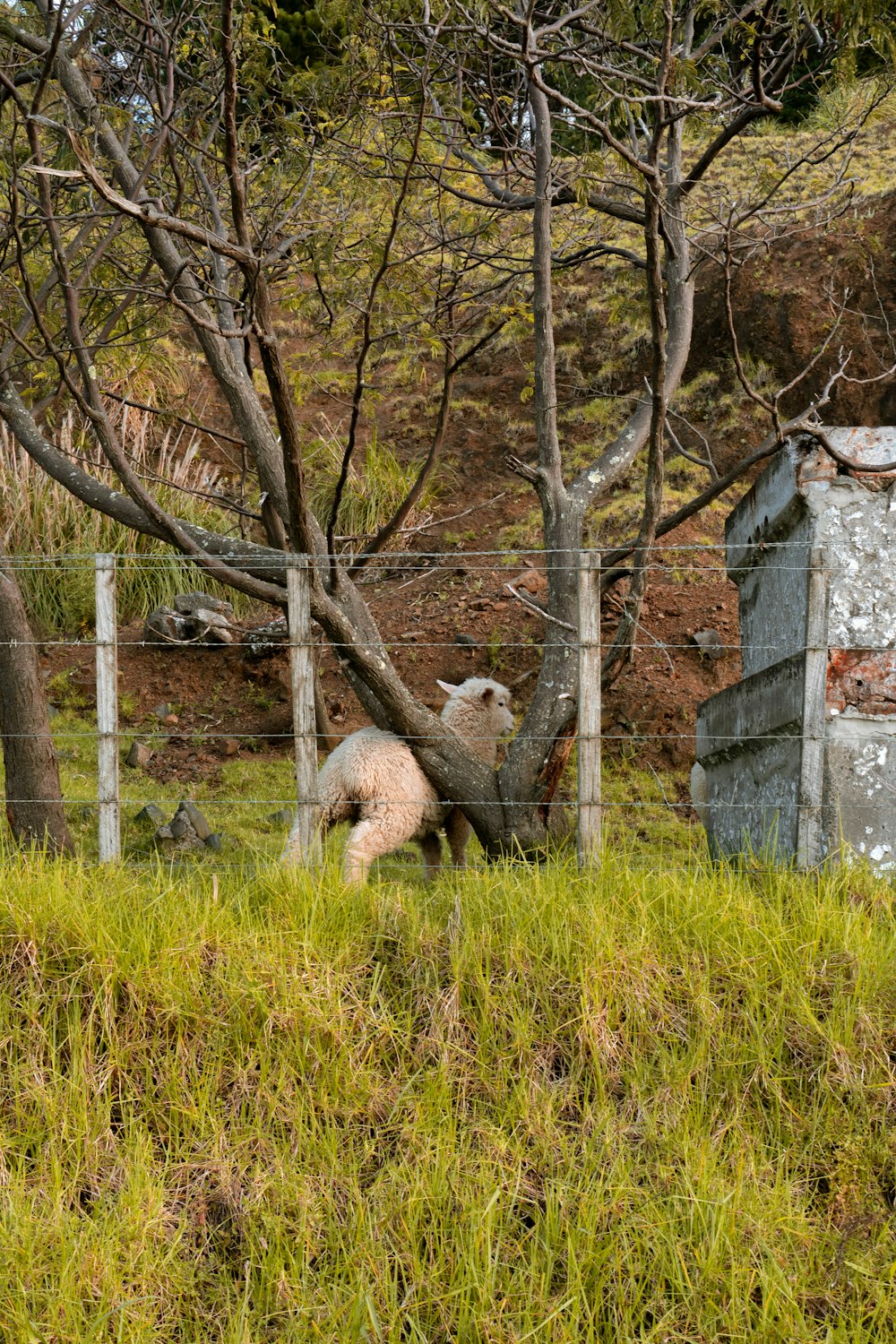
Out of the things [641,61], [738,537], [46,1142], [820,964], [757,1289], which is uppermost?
[641,61]

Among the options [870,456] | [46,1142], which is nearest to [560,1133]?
[46,1142]

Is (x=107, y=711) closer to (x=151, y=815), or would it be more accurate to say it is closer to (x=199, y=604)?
(x=151, y=815)

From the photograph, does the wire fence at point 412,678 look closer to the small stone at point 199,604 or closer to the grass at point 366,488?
the small stone at point 199,604

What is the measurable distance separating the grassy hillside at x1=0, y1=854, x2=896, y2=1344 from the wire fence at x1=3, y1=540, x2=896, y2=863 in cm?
68

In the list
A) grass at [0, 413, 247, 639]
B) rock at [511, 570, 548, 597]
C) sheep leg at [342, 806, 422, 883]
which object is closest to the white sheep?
sheep leg at [342, 806, 422, 883]

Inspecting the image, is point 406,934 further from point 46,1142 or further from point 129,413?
point 129,413

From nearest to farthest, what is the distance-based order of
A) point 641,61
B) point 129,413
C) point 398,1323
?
point 398,1323 → point 641,61 → point 129,413

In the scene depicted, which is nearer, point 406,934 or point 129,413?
point 406,934

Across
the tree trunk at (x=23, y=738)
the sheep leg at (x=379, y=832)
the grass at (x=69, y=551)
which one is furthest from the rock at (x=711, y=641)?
the tree trunk at (x=23, y=738)

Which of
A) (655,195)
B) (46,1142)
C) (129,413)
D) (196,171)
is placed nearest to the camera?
(46,1142)

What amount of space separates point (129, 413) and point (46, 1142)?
1093 cm

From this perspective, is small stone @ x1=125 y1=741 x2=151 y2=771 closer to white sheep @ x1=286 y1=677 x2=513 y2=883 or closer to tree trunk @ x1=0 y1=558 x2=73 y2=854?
tree trunk @ x1=0 y1=558 x2=73 y2=854

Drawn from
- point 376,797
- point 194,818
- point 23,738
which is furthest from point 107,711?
point 194,818

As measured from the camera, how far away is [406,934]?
16.1 feet
